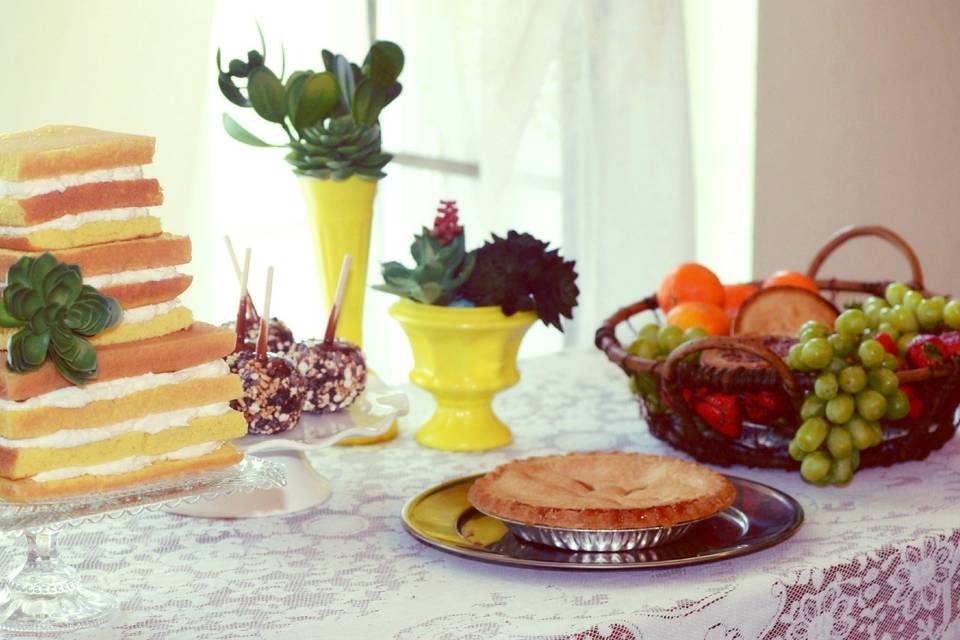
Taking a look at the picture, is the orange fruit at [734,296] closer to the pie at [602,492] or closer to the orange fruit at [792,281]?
the orange fruit at [792,281]

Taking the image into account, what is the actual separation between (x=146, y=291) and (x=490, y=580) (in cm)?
39

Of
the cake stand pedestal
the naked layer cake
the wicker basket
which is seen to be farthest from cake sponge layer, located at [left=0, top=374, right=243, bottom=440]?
the wicker basket

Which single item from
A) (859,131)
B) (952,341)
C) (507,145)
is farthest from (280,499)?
(859,131)

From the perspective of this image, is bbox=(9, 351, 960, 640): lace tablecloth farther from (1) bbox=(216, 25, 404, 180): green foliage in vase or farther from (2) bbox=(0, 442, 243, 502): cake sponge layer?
(1) bbox=(216, 25, 404, 180): green foliage in vase

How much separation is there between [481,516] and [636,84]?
1.82 metres

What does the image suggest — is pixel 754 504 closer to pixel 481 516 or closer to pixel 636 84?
pixel 481 516

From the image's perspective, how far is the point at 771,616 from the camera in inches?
42.1

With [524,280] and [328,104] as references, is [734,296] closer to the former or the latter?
[524,280]

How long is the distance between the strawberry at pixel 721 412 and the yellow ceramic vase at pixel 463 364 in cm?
23

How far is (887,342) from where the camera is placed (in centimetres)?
139

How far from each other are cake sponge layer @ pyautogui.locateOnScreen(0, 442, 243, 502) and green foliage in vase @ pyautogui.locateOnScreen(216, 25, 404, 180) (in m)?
0.45

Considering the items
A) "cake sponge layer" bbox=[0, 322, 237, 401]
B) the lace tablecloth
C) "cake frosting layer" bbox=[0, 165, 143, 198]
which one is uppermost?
"cake frosting layer" bbox=[0, 165, 143, 198]

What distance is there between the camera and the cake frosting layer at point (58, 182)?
101 centimetres

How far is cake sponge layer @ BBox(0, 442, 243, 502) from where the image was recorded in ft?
3.26
